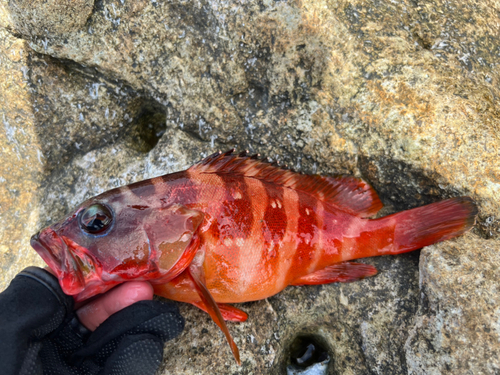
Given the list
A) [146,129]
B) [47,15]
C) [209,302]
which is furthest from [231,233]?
[47,15]

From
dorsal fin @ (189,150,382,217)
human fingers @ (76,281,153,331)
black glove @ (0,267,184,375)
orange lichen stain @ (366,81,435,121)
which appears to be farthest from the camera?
dorsal fin @ (189,150,382,217)

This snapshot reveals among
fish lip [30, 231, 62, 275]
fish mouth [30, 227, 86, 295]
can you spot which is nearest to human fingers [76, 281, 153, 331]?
fish mouth [30, 227, 86, 295]

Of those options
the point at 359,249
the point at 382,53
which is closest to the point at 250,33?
the point at 382,53

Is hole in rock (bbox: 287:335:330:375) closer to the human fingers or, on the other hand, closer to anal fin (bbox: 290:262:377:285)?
anal fin (bbox: 290:262:377:285)

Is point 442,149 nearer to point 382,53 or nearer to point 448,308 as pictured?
point 382,53

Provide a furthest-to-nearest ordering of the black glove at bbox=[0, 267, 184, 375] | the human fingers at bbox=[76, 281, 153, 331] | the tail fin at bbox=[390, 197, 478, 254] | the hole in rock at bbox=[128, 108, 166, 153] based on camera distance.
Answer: the hole in rock at bbox=[128, 108, 166, 153] → the tail fin at bbox=[390, 197, 478, 254] → the human fingers at bbox=[76, 281, 153, 331] → the black glove at bbox=[0, 267, 184, 375]

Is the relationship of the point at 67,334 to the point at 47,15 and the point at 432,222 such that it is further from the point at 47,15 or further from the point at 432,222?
the point at 432,222

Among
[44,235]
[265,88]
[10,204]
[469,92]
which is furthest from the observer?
[10,204]
